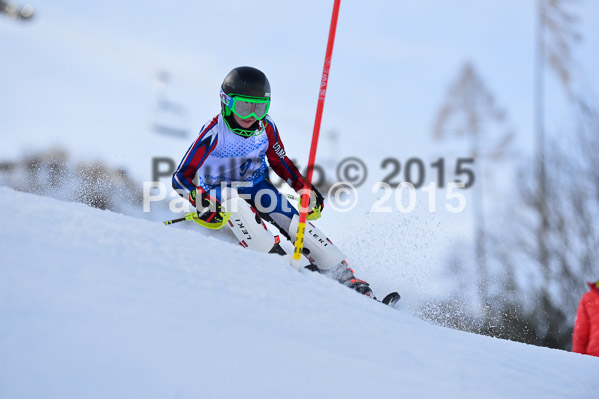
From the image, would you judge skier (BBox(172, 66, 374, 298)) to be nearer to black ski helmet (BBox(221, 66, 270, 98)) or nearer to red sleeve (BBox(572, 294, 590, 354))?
black ski helmet (BBox(221, 66, 270, 98))

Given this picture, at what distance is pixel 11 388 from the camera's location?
1.30 metres

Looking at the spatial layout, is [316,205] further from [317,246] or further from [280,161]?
[280,161]

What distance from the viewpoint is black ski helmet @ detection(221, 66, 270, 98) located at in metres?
3.84

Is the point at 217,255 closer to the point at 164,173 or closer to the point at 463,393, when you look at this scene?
the point at 463,393

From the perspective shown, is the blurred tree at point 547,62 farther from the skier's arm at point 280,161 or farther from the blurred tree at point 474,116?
the skier's arm at point 280,161

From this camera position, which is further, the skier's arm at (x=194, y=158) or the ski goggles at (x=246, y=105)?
the skier's arm at (x=194, y=158)

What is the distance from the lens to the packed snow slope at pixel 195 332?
1444 millimetres

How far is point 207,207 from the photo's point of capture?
3.74 m

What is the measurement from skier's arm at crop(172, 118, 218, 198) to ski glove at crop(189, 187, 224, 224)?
0.21m

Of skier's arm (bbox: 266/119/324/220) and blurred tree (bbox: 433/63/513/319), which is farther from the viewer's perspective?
blurred tree (bbox: 433/63/513/319)

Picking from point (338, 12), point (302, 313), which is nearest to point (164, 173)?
point (338, 12)

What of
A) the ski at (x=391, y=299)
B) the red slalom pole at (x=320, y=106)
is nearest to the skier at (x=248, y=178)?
the ski at (x=391, y=299)

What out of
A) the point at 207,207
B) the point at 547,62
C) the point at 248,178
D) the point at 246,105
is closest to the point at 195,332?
the point at 207,207

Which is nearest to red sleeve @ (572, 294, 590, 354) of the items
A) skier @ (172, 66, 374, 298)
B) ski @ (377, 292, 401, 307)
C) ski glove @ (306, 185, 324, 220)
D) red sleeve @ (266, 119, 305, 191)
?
ski @ (377, 292, 401, 307)
